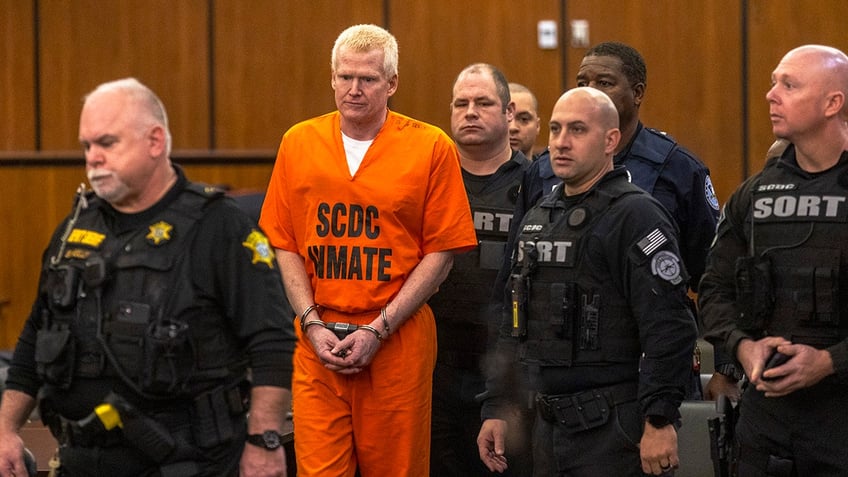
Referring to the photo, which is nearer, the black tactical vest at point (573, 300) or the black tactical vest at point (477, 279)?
the black tactical vest at point (573, 300)

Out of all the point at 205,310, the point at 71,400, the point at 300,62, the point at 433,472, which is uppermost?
the point at 300,62

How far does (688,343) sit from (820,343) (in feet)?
1.11

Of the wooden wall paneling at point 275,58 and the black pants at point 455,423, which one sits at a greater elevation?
the wooden wall paneling at point 275,58

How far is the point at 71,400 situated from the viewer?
114 inches

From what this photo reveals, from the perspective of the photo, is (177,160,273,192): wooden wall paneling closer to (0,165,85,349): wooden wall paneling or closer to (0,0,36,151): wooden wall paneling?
(0,165,85,349): wooden wall paneling

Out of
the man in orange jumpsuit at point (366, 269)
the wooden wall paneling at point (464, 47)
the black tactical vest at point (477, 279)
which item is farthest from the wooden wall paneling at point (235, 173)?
the man in orange jumpsuit at point (366, 269)

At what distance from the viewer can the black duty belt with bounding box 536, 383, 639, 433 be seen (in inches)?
130

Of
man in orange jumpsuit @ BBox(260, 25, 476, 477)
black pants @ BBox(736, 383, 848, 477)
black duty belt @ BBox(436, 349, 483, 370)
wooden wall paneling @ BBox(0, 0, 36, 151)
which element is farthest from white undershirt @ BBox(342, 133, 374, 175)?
wooden wall paneling @ BBox(0, 0, 36, 151)

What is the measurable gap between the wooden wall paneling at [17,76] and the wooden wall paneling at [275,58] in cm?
130

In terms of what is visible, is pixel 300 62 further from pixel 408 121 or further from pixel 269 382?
pixel 269 382

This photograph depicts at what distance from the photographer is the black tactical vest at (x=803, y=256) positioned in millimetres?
3113

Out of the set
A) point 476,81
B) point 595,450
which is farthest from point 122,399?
point 476,81

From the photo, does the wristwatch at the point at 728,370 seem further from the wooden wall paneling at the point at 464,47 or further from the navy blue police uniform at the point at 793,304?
the wooden wall paneling at the point at 464,47

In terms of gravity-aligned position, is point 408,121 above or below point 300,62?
below
